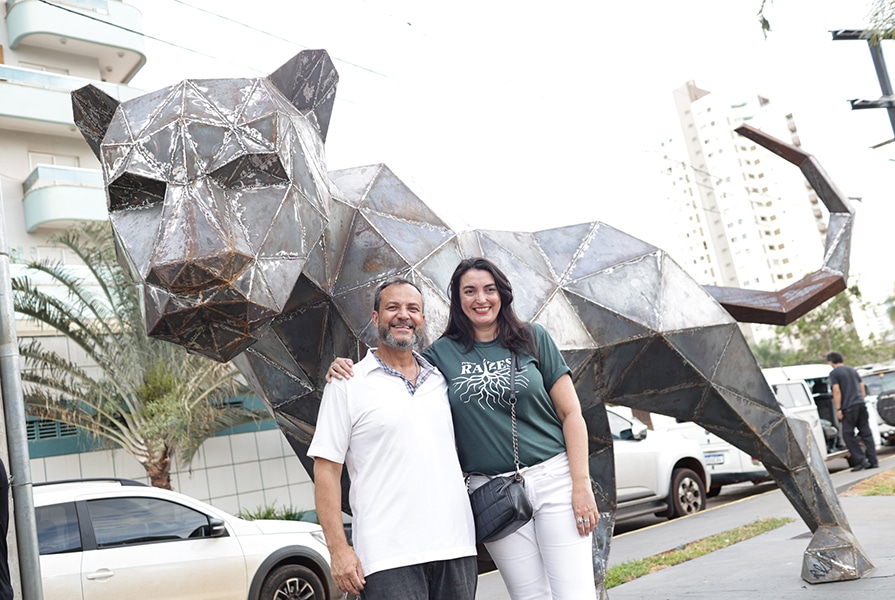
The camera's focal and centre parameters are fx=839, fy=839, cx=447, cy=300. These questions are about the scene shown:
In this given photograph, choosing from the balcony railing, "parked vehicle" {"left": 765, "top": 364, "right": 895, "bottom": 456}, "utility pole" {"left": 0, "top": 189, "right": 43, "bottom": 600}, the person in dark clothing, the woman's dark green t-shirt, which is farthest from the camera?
the balcony railing

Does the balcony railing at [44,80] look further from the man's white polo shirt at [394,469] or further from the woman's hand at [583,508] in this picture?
the woman's hand at [583,508]

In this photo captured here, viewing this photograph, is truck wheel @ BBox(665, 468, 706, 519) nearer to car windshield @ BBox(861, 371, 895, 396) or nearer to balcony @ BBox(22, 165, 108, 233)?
car windshield @ BBox(861, 371, 895, 396)

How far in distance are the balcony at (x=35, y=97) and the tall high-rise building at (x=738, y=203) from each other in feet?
232

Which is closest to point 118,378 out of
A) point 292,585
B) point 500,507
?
point 292,585

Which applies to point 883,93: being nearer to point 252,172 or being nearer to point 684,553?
point 684,553

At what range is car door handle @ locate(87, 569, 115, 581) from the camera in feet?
20.4

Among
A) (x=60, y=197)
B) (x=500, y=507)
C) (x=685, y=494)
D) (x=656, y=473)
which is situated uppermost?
(x=60, y=197)

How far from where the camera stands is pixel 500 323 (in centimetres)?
306

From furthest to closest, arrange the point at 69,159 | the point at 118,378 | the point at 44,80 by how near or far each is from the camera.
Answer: the point at 69,159
the point at 44,80
the point at 118,378

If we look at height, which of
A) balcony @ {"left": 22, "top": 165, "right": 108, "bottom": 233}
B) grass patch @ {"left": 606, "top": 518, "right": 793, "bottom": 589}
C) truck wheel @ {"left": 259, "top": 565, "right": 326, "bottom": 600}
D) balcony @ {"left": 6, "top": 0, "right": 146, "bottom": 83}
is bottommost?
grass patch @ {"left": 606, "top": 518, "right": 793, "bottom": 589}

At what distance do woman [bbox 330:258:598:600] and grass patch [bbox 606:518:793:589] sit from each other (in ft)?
11.4

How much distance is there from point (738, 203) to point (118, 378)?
8231 centimetres

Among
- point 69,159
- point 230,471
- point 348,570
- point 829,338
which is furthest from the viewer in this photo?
point 829,338

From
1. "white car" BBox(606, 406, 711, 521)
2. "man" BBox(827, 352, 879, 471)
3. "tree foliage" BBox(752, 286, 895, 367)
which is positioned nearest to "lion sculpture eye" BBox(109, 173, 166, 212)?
"white car" BBox(606, 406, 711, 521)
